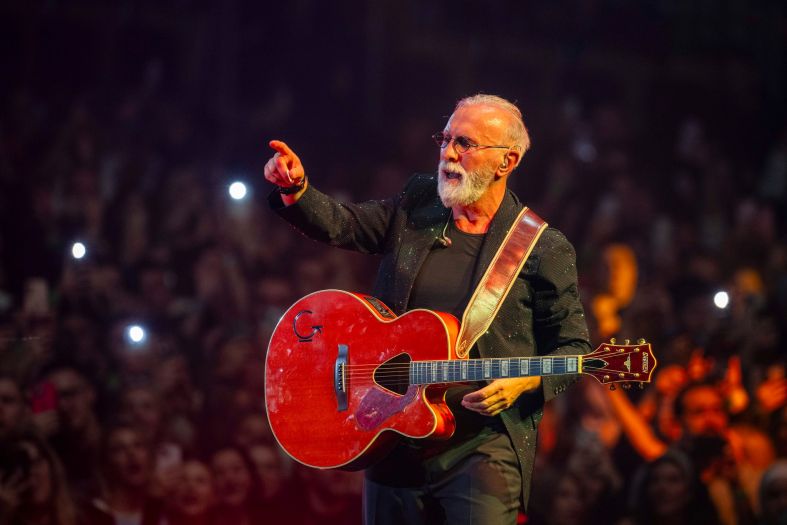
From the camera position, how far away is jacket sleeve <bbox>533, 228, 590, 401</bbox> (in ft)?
9.79

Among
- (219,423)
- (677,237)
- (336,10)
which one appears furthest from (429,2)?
(219,423)

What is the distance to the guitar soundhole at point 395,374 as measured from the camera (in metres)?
3.00

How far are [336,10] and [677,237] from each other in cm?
359

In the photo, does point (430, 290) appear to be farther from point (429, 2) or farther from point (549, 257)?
point (429, 2)

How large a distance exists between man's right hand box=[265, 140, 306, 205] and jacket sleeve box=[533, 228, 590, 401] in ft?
2.51

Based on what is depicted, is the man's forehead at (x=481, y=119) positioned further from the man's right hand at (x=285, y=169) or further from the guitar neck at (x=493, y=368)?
the guitar neck at (x=493, y=368)

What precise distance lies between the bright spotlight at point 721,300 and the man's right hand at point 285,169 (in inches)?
166

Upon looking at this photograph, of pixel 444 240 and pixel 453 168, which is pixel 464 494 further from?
pixel 453 168

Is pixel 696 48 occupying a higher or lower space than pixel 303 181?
higher

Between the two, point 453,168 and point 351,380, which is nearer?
point 351,380

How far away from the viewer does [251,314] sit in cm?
668

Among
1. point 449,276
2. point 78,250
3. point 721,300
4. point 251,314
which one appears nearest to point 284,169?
point 449,276

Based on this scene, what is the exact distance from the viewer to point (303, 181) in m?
3.16

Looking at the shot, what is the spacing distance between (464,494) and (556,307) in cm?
61
